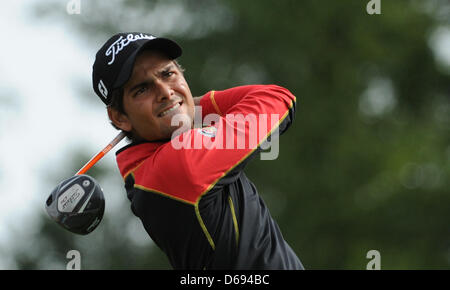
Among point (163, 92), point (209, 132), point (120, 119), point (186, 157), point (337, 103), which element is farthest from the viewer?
point (337, 103)

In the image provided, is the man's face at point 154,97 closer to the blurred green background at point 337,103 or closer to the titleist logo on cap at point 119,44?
the titleist logo on cap at point 119,44

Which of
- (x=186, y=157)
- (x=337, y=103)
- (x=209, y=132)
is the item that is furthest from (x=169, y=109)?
(x=337, y=103)

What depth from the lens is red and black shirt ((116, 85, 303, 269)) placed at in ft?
10.7

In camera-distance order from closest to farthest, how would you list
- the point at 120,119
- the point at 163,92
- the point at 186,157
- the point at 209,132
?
the point at 186,157
the point at 209,132
the point at 163,92
the point at 120,119

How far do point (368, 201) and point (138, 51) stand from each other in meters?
9.69

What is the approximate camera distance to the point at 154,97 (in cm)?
354

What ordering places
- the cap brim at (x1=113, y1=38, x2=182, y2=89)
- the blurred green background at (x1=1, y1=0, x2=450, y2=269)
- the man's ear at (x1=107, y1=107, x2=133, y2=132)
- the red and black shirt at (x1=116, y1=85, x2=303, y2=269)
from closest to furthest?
the red and black shirt at (x1=116, y1=85, x2=303, y2=269), the cap brim at (x1=113, y1=38, x2=182, y2=89), the man's ear at (x1=107, y1=107, x2=133, y2=132), the blurred green background at (x1=1, y1=0, x2=450, y2=269)

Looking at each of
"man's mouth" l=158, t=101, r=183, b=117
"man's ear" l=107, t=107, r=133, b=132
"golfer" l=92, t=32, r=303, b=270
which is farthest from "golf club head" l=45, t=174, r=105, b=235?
"man's mouth" l=158, t=101, r=183, b=117

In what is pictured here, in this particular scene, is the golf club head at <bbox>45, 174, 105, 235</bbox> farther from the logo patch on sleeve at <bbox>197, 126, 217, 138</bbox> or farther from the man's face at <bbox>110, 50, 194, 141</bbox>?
the logo patch on sleeve at <bbox>197, 126, 217, 138</bbox>

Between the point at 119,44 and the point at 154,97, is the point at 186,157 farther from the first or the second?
the point at 119,44

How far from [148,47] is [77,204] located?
2.45 feet

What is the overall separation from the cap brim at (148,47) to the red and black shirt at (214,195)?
1.09ft

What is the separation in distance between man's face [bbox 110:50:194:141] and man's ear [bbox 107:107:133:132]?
0.05 meters

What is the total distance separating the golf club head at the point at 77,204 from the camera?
3.53m
